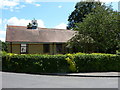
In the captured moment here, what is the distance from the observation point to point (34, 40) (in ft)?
92.5

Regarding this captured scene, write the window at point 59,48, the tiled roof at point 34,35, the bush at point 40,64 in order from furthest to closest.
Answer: the window at point 59,48 < the tiled roof at point 34,35 < the bush at point 40,64

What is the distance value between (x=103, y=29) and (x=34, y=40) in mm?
10517

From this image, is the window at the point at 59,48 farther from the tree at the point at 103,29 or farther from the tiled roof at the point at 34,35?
the tree at the point at 103,29

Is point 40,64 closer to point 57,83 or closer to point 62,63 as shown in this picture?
point 62,63

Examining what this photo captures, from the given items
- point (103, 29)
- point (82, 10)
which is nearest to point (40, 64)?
point (103, 29)

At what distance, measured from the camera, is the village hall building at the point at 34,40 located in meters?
27.4

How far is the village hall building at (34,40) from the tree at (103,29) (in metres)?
6.39

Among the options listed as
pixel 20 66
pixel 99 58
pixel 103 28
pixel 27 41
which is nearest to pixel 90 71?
pixel 99 58

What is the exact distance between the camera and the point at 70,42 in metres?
25.1

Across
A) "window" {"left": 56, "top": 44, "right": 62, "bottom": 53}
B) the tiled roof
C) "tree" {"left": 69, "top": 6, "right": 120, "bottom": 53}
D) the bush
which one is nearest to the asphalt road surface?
the bush

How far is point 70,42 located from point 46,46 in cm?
556

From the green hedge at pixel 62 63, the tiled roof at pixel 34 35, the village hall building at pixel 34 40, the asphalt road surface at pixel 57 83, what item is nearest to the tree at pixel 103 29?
the green hedge at pixel 62 63

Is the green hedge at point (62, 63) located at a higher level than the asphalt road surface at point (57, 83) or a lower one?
higher

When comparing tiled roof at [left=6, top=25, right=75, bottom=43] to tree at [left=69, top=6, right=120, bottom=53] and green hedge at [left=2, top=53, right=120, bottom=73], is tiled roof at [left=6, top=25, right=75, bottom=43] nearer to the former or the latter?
tree at [left=69, top=6, right=120, bottom=53]
